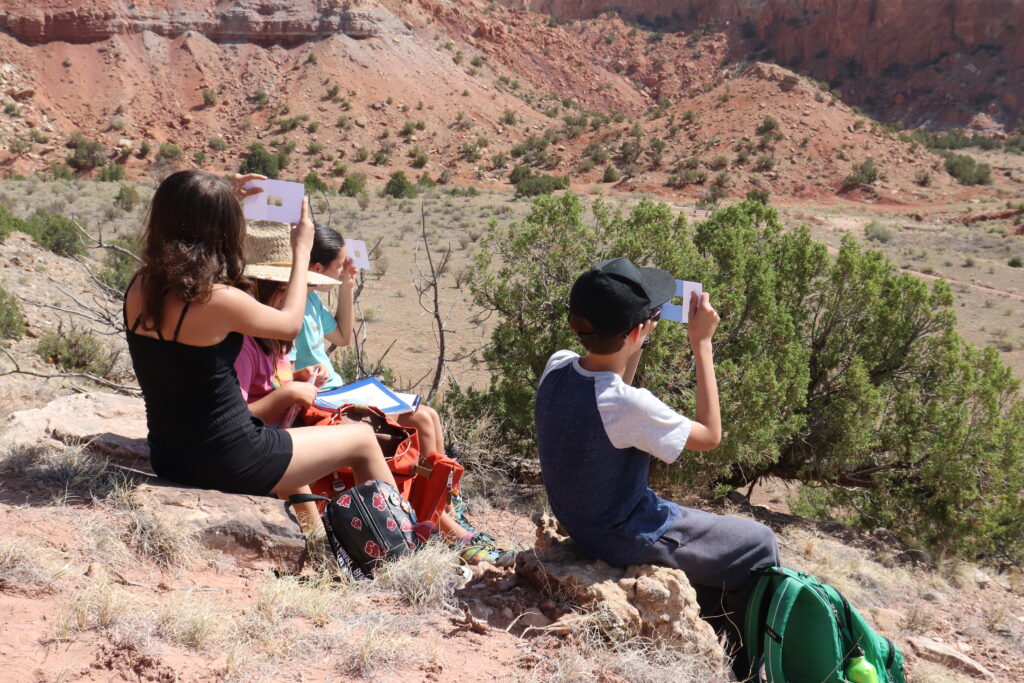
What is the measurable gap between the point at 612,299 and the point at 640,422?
366mm

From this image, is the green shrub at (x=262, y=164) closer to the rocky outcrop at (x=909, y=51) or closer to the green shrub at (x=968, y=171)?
the green shrub at (x=968, y=171)

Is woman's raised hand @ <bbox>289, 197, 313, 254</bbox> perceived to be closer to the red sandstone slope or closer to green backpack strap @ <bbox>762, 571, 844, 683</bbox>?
green backpack strap @ <bbox>762, 571, 844, 683</bbox>

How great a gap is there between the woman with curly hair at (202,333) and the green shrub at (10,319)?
5817 millimetres

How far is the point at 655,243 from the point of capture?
5.29 meters

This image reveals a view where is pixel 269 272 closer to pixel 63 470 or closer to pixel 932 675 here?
pixel 63 470

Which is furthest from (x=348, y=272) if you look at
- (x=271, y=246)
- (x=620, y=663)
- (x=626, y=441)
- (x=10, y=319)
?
(x=10, y=319)

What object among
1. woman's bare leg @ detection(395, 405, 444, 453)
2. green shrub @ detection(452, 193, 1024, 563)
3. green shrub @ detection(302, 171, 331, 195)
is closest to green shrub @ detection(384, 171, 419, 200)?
green shrub @ detection(302, 171, 331, 195)

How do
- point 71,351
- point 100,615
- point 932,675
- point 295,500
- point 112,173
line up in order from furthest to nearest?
point 112,173, point 71,351, point 932,675, point 295,500, point 100,615

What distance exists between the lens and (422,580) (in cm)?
282

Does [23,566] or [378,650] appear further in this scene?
[23,566]

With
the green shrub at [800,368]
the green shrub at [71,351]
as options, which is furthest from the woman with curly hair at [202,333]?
the green shrub at [71,351]

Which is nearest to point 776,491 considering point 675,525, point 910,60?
point 675,525

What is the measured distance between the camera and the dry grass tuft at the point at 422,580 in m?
2.76

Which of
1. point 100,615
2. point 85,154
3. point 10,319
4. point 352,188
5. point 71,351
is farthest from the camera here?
point 85,154
